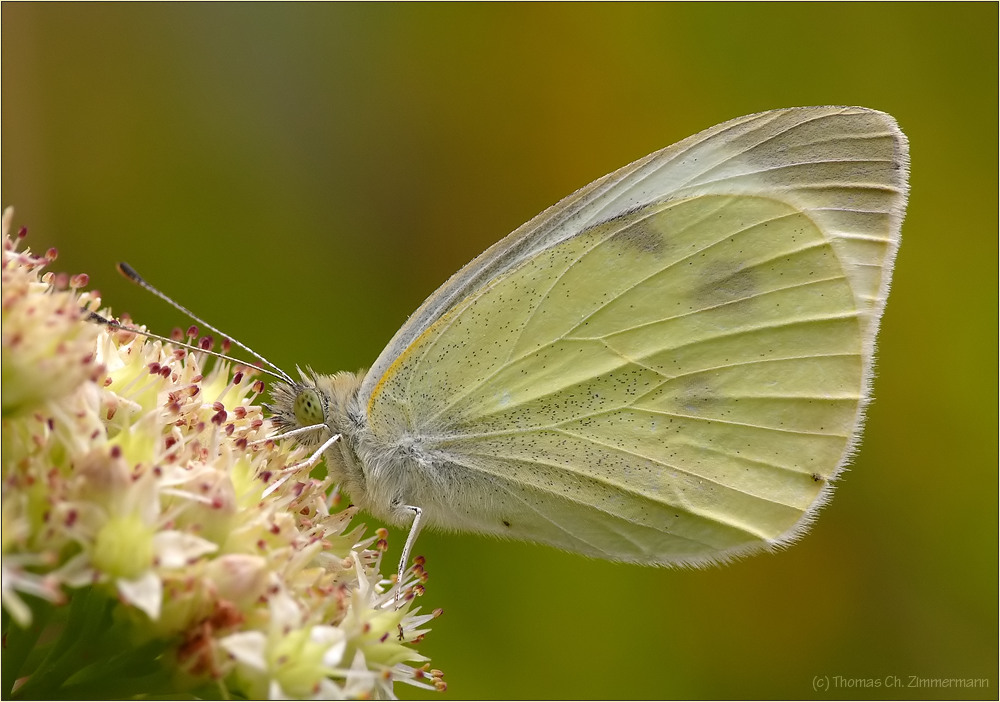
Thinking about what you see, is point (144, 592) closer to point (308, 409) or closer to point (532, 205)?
point (308, 409)

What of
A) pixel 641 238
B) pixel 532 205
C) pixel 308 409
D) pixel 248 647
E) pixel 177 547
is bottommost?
pixel 248 647

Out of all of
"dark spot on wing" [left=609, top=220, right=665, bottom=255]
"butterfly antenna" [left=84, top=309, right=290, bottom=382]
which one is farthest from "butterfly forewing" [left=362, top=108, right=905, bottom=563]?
"butterfly antenna" [left=84, top=309, right=290, bottom=382]

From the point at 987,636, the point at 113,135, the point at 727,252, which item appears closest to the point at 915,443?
the point at 987,636

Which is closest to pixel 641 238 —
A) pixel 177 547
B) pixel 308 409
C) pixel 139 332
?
pixel 308 409


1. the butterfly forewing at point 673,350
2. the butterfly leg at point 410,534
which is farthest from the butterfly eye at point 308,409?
the butterfly leg at point 410,534

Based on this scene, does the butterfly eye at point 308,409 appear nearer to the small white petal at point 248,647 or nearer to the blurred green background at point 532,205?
the small white petal at point 248,647

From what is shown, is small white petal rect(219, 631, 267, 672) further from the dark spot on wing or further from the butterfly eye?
the dark spot on wing
